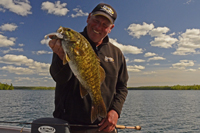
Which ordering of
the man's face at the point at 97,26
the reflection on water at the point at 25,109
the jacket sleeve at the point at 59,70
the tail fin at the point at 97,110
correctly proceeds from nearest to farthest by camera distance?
the jacket sleeve at the point at 59,70, the tail fin at the point at 97,110, the man's face at the point at 97,26, the reflection on water at the point at 25,109

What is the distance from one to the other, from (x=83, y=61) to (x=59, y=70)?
0.41 meters

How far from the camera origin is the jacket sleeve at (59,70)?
2438mm

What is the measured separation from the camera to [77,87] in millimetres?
2799

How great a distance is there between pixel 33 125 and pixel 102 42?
5.96 feet

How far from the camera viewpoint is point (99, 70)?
2.56 meters

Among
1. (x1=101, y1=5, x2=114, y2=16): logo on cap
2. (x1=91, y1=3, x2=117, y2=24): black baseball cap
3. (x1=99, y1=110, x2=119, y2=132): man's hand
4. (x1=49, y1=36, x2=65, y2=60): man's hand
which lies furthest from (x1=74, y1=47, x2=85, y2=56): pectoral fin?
(x1=99, y1=110, x2=119, y2=132): man's hand

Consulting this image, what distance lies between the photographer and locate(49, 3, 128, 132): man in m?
Result: 2.78

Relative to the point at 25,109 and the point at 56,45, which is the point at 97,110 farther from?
the point at 25,109

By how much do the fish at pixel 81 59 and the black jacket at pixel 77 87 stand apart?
0.29m

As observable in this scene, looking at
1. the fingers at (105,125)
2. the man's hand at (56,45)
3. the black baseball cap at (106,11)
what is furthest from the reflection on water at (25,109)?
the man's hand at (56,45)

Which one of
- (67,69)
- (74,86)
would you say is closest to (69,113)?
(74,86)

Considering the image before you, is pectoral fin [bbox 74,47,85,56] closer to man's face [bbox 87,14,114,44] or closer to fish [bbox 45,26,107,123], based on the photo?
fish [bbox 45,26,107,123]

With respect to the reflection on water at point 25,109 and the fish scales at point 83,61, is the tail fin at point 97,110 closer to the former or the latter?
the fish scales at point 83,61

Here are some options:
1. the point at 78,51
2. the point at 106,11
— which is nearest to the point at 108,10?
the point at 106,11
